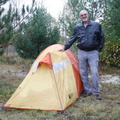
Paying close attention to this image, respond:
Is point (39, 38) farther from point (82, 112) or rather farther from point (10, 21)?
point (82, 112)

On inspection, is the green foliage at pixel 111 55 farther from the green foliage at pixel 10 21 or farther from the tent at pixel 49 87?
the tent at pixel 49 87

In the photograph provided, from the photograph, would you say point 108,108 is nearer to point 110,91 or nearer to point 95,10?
point 110,91

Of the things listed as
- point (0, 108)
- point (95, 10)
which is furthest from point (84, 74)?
point (95, 10)

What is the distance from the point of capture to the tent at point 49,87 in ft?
11.1

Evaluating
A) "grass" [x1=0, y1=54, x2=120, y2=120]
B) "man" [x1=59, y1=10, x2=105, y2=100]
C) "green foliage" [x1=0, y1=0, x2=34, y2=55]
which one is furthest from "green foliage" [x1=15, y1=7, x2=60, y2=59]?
"grass" [x1=0, y1=54, x2=120, y2=120]

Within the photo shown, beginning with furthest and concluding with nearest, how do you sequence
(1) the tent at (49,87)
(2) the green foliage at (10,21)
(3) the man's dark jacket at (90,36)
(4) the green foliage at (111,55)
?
1. (4) the green foliage at (111,55)
2. (2) the green foliage at (10,21)
3. (3) the man's dark jacket at (90,36)
4. (1) the tent at (49,87)

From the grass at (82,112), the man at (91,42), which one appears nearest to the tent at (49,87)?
the grass at (82,112)

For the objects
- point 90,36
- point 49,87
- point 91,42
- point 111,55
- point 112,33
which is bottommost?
point 111,55

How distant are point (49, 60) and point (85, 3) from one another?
471 centimetres

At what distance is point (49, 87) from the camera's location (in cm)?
354

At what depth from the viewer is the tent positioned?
134 inches

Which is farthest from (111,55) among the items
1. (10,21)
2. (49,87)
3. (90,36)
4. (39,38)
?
(49,87)

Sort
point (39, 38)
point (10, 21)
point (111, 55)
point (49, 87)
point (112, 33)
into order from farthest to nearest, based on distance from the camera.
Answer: point (39, 38)
point (111, 55)
point (112, 33)
point (10, 21)
point (49, 87)

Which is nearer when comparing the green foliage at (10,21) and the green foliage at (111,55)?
the green foliage at (10,21)
